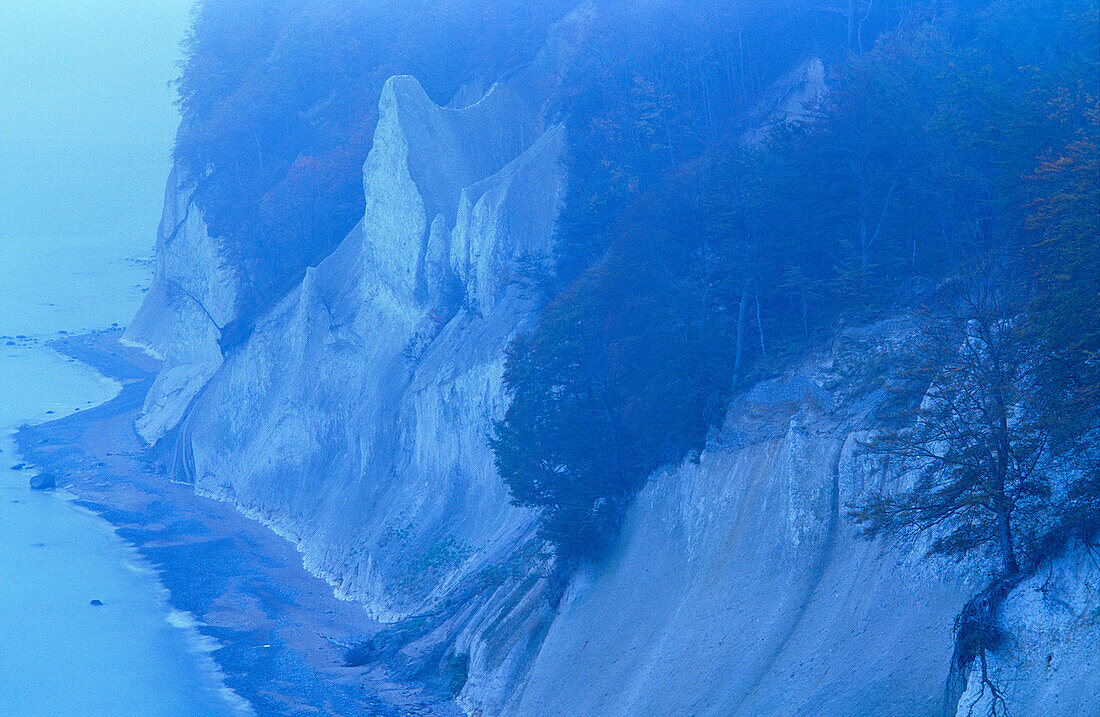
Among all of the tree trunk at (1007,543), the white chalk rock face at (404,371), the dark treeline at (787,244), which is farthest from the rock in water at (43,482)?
the tree trunk at (1007,543)

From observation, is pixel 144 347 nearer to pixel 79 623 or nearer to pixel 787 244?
pixel 79 623

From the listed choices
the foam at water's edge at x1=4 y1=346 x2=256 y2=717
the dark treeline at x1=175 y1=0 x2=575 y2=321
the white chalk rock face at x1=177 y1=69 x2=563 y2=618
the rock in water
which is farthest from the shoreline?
the dark treeline at x1=175 y1=0 x2=575 y2=321

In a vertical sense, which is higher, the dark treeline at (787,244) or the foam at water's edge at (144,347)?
the foam at water's edge at (144,347)

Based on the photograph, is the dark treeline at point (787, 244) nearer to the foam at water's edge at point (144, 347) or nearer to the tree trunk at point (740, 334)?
the tree trunk at point (740, 334)

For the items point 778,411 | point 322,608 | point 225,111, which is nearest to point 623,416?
point 778,411

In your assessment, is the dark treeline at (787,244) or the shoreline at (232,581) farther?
the shoreline at (232,581)

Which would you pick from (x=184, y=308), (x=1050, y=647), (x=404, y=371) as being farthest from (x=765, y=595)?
(x=184, y=308)
